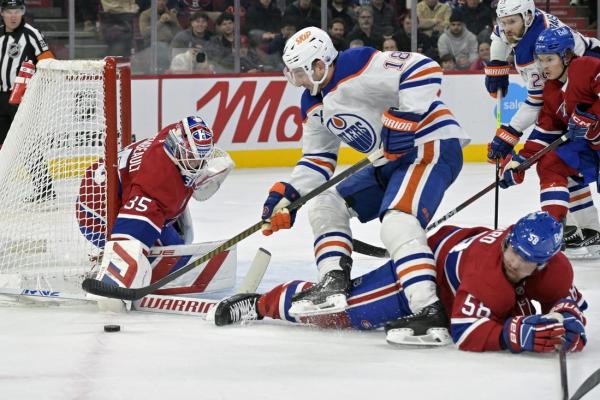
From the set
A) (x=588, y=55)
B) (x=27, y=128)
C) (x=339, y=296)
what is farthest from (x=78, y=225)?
(x=588, y=55)

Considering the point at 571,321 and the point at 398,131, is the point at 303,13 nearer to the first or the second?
the point at 398,131

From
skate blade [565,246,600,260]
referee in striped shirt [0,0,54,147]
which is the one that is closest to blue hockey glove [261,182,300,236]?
skate blade [565,246,600,260]

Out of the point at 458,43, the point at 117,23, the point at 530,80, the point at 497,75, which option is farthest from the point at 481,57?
the point at 530,80

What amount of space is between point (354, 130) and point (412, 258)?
25.1 inches

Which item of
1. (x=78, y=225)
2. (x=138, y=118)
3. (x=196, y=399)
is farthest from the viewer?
(x=138, y=118)

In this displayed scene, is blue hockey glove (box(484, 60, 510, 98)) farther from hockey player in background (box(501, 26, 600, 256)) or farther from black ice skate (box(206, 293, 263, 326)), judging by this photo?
black ice skate (box(206, 293, 263, 326))

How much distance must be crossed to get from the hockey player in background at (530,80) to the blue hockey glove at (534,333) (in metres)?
1.97

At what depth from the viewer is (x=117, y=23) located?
8430 mm

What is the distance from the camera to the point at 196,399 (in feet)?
10.3

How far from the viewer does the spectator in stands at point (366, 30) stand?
9023 mm

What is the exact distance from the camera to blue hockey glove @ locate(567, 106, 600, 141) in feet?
16.1

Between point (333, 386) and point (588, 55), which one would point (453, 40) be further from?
point (333, 386)

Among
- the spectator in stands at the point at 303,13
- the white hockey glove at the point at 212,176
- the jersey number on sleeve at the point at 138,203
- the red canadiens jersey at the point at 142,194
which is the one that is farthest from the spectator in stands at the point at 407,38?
the jersey number on sleeve at the point at 138,203

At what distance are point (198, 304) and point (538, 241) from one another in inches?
51.7
